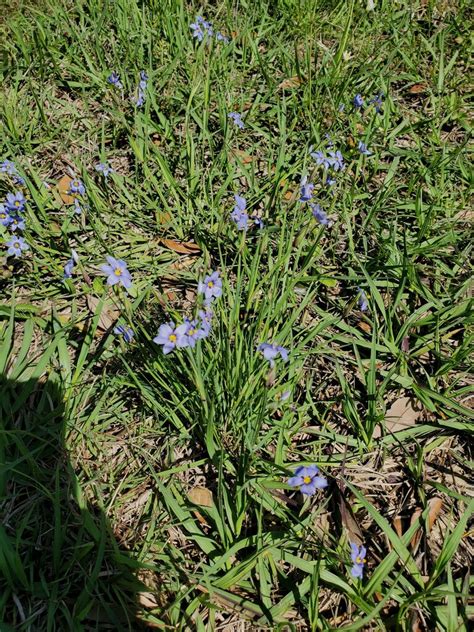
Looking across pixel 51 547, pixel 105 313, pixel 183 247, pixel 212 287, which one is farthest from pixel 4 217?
pixel 51 547

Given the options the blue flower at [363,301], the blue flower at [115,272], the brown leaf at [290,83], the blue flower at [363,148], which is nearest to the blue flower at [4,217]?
the blue flower at [115,272]

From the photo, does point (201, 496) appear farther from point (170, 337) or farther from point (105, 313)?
point (105, 313)

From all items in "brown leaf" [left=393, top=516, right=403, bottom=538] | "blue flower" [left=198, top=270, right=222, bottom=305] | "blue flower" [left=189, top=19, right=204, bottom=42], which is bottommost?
"brown leaf" [left=393, top=516, right=403, bottom=538]

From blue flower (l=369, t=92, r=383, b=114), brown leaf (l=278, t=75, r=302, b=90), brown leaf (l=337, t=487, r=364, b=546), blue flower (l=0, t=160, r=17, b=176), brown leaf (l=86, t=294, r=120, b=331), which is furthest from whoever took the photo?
brown leaf (l=278, t=75, r=302, b=90)

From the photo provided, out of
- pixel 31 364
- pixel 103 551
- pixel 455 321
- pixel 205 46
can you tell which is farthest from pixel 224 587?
pixel 205 46

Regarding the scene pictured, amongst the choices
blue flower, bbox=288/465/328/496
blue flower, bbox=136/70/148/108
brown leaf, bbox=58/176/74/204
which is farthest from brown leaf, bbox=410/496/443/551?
blue flower, bbox=136/70/148/108

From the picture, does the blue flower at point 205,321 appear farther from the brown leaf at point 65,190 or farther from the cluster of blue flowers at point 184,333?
the brown leaf at point 65,190

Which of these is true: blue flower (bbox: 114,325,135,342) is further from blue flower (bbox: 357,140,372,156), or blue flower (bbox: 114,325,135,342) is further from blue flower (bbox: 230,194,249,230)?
blue flower (bbox: 357,140,372,156)
